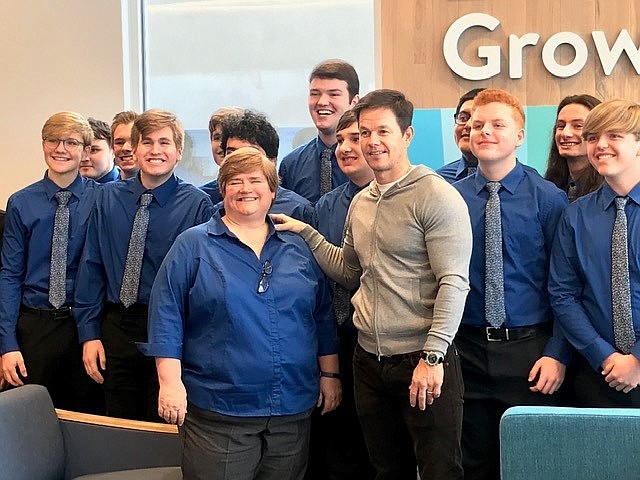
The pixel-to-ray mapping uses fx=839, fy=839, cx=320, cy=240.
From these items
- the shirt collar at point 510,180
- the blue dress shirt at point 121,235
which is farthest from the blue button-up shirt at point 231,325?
the shirt collar at point 510,180

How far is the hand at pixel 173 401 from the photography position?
2.57 metres

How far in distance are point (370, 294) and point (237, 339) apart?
44 centimetres

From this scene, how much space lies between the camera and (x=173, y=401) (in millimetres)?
2566

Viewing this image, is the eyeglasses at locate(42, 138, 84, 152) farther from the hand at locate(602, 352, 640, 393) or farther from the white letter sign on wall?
the hand at locate(602, 352, 640, 393)

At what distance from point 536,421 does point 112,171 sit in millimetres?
2863

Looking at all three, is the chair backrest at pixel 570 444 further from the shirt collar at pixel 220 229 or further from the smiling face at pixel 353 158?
the smiling face at pixel 353 158

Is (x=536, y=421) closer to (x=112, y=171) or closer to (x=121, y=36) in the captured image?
(x=112, y=171)

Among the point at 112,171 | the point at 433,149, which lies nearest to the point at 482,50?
the point at 433,149

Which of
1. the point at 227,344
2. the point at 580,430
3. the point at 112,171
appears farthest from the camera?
the point at 112,171

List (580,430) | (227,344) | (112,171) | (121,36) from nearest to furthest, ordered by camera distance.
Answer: (580,430) < (227,344) < (112,171) < (121,36)


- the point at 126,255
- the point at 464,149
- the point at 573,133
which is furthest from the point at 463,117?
the point at 126,255

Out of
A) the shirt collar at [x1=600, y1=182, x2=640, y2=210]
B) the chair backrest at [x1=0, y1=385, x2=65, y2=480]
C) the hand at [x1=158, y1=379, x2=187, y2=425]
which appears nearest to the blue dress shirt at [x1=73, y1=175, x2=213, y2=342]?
the chair backrest at [x1=0, y1=385, x2=65, y2=480]

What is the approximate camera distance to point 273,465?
2709 millimetres

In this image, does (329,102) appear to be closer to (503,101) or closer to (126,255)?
(503,101)
